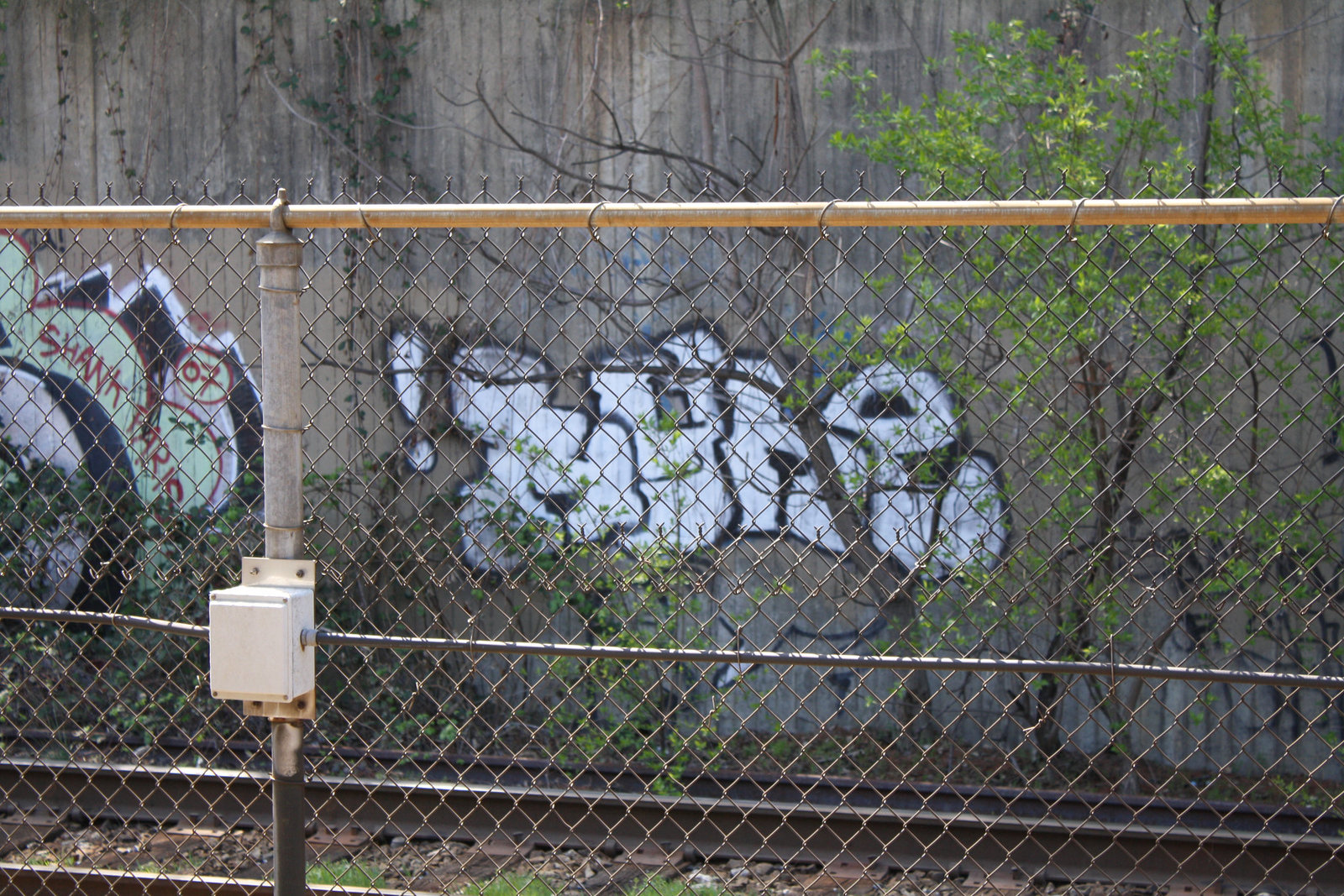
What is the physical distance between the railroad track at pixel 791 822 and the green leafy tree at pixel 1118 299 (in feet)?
3.06

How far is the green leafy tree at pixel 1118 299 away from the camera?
4.80m

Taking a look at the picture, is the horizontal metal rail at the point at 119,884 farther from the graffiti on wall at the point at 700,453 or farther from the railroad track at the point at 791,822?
the graffiti on wall at the point at 700,453

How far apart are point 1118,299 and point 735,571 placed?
2.45 metres

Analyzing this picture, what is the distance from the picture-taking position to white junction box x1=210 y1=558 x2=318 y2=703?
208cm

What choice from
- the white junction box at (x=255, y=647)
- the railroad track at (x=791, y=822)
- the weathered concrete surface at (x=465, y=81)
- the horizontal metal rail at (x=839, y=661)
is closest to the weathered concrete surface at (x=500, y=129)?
the weathered concrete surface at (x=465, y=81)

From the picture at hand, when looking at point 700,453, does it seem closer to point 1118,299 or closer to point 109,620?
point 1118,299

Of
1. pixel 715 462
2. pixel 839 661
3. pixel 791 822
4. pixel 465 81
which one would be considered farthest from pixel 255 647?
pixel 465 81

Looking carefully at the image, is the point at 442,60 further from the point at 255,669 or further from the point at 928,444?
the point at 255,669

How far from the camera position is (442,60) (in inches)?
249

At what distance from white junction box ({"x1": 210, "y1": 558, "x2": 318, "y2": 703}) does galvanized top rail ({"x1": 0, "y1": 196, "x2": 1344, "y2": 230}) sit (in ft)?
2.45

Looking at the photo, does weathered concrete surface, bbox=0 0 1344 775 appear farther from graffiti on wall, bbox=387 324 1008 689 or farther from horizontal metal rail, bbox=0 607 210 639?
horizontal metal rail, bbox=0 607 210 639

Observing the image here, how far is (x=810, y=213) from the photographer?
211cm

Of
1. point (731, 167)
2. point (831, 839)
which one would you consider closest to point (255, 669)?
point (831, 839)

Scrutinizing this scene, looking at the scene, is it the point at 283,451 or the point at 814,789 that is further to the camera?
the point at 814,789
